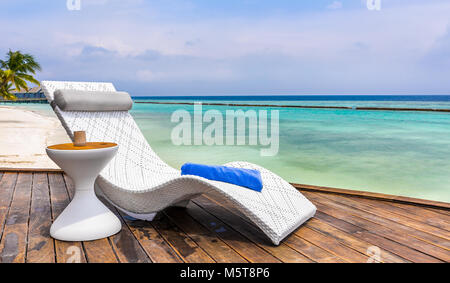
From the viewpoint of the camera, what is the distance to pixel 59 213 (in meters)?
2.20

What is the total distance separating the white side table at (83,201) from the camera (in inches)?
67.5

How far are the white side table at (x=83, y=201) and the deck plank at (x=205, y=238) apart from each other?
388 mm

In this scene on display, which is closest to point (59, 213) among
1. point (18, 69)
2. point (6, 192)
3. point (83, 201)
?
point (83, 201)

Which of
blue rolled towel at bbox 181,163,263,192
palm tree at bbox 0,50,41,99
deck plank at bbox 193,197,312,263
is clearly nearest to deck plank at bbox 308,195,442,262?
deck plank at bbox 193,197,312,263

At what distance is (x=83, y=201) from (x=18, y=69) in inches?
882

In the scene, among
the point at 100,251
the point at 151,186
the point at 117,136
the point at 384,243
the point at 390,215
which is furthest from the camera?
the point at 117,136

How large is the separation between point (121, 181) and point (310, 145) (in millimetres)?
6355

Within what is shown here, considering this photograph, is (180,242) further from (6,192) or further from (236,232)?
(6,192)

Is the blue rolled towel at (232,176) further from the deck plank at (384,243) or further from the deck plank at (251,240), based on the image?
the deck plank at (384,243)

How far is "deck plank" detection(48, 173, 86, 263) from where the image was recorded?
152cm

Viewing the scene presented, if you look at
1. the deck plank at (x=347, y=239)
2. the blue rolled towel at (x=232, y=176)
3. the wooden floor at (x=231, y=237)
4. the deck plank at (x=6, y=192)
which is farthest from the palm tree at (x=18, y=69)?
the deck plank at (x=347, y=239)

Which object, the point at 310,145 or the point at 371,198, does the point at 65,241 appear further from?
the point at 310,145

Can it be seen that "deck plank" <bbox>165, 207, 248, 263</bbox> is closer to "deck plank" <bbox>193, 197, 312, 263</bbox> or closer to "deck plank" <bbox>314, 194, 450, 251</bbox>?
"deck plank" <bbox>193, 197, 312, 263</bbox>

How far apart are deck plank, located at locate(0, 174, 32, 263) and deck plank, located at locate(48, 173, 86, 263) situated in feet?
0.52
